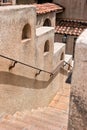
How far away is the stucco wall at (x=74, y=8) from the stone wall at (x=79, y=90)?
14.6 meters

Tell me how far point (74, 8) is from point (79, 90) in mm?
15085

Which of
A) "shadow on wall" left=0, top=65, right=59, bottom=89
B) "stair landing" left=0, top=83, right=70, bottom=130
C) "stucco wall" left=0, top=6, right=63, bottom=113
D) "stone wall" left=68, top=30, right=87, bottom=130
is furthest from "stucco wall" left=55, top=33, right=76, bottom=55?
"stone wall" left=68, top=30, right=87, bottom=130

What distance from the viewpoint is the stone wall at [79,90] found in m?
2.16

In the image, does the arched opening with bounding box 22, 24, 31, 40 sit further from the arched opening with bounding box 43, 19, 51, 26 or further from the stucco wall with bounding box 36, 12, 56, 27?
the arched opening with bounding box 43, 19, 51, 26

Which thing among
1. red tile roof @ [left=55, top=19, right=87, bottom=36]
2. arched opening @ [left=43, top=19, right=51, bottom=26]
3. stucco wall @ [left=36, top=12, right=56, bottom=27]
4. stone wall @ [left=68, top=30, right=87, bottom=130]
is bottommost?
red tile roof @ [left=55, top=19, right=87, bottom=36]

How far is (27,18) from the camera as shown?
697cm

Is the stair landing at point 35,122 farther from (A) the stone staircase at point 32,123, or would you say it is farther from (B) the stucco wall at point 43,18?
(B) the stucco wall at point 43,18

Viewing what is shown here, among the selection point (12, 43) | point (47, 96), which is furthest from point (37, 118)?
point (47, 96)

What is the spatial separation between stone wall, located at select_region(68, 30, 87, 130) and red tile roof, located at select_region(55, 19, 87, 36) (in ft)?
44.8

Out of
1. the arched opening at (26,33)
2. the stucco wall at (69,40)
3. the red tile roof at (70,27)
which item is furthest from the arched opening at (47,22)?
the arched opening at (26,33)

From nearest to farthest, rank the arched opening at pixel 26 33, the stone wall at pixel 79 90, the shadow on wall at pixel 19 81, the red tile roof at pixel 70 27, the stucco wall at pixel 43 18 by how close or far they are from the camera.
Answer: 1. the stone wall at pixel 79 90
2. the shadow on wall at pixel 19 81
3. the arched opening at pixel 26 33
4. the stucco wall at pixel 43 18
5. the red tile roof at pixel 70 27

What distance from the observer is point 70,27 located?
1656 centimetres

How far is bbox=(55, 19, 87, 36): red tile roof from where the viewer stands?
1596cm

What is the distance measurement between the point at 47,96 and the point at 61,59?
257 centimetres
